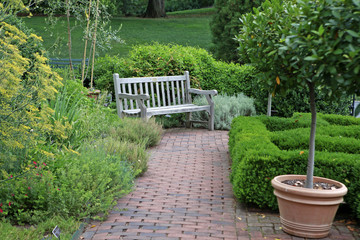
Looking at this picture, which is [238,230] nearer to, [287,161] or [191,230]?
[191,230]

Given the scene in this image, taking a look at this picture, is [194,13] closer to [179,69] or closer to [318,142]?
[179,69]

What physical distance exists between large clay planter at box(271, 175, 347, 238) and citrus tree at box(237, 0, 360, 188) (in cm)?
Answer: 22

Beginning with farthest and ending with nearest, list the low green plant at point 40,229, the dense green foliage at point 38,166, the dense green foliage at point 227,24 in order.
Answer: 1. the dense green foliage at point 227,24
2. the dense green foliage at point 38,166
3. the low green plant at point 40,229

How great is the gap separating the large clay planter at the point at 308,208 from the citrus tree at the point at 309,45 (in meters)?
0.22

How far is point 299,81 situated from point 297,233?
1.42 meters

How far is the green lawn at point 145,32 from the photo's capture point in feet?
75.7

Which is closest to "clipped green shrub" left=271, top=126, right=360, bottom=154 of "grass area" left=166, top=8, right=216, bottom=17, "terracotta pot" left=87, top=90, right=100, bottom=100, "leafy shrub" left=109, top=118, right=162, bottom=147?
"leafy shrub" left=109, top=118, right=162, bottom=147

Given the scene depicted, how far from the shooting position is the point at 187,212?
4379mm

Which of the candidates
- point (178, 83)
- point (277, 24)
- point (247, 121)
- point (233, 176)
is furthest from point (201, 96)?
point (277, 24)

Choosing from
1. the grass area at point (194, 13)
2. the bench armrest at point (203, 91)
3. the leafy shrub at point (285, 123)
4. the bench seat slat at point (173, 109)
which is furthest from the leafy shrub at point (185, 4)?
the leafy shrub at point (285, 123)

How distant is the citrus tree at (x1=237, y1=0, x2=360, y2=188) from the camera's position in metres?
2.84

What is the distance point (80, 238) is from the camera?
3686 mm

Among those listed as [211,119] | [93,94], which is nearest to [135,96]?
[93,94]

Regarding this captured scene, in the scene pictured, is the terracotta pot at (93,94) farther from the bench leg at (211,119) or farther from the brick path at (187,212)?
the brick path at (187,212)
